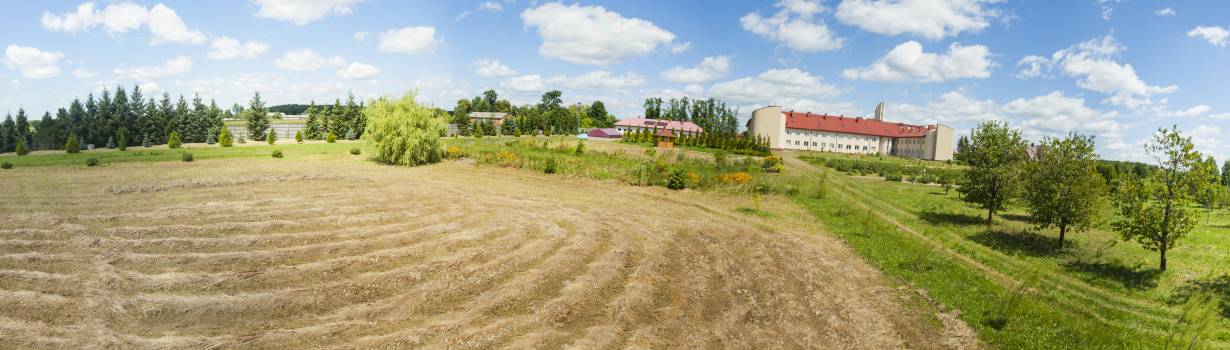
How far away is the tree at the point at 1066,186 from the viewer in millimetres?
16328

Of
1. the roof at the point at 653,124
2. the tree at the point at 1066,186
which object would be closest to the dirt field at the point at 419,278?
the tree at the point at 1066,186

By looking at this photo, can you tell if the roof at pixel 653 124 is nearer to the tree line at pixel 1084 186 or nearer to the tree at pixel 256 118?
the tree at pixel 256 118

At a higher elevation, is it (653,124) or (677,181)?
(653,124)

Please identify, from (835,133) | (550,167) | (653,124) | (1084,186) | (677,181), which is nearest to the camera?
(1084,186)

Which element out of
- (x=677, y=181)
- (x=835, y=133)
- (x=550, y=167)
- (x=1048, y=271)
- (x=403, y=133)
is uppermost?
(x=835, y=133)

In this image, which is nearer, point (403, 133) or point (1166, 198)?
point (1166, 198)

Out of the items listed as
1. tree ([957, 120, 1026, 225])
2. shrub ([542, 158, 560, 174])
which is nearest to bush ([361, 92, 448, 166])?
shrub ([542, 158, 560, 174])

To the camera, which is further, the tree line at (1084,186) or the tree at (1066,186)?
the tree at (1066,186)

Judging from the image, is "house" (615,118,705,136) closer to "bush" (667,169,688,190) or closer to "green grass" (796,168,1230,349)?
"bush" (667,169,688,190)

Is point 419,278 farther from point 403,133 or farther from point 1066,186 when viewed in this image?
point 403,133

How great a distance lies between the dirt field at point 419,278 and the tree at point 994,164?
7761mm

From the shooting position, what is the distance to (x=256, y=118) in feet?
186

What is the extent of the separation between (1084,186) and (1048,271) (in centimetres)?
498

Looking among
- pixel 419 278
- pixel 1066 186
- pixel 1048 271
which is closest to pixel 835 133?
pixel 1066 186
